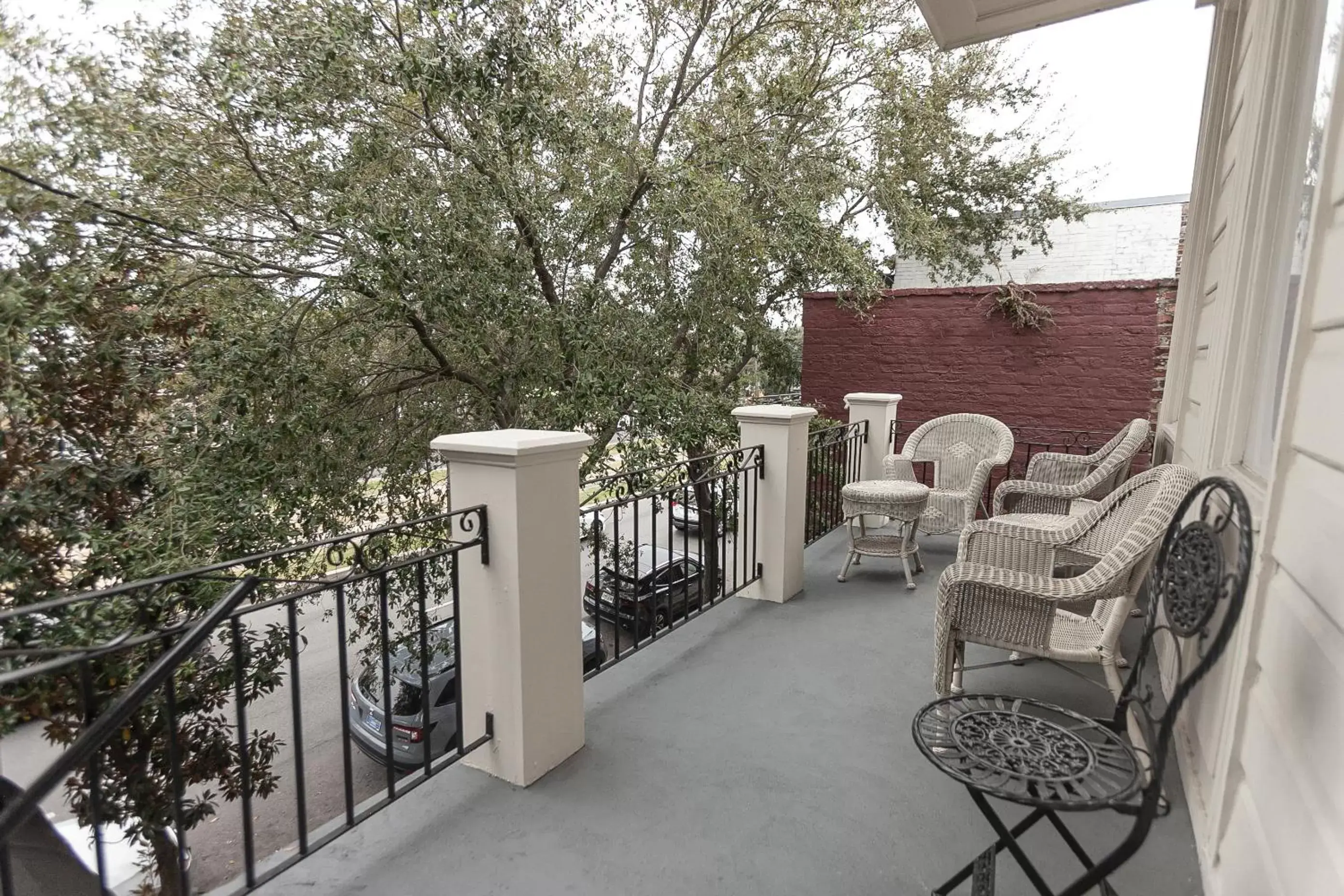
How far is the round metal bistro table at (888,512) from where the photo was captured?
12.4 ft

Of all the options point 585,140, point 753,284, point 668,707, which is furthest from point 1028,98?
point 668,707

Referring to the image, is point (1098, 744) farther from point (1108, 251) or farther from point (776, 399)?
point (1108, 251)

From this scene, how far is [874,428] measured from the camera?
4.96m

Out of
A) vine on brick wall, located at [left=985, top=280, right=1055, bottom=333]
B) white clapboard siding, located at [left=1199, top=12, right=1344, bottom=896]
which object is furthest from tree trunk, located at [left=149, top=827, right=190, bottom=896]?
vine on brick wall, located at [left=985, top=280, right=1055, bottom=333]

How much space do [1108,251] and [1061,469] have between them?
9107 mm

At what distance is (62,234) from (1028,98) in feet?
28.1

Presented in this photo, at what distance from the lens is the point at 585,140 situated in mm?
5164

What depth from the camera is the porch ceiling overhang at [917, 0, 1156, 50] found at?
277 centimetres

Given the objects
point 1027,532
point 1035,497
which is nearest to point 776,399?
point 1035,497

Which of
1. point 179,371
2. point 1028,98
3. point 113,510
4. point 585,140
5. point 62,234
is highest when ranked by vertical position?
point 1028,98

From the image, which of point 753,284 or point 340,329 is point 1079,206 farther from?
point 340,329

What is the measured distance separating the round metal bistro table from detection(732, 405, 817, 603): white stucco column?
382 millimetres

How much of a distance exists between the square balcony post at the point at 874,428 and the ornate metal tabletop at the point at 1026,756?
3455 mm

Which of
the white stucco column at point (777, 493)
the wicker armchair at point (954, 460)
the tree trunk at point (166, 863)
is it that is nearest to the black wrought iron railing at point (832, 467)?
the wicker armchair at point (954, 460)
